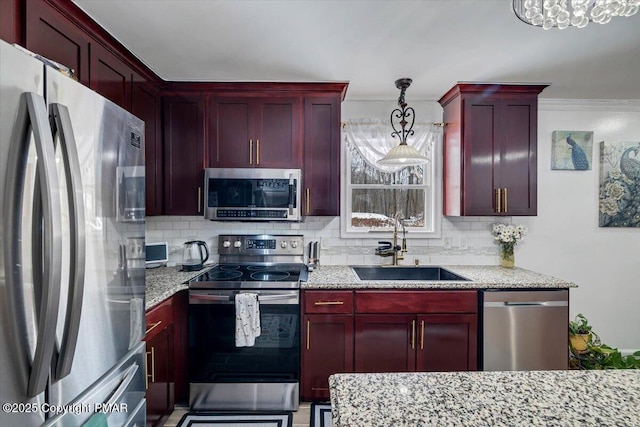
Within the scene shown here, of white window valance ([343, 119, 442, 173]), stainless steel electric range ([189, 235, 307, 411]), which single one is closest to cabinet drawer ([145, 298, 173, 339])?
stainless steel electric range ([189, 235, 307, 411])

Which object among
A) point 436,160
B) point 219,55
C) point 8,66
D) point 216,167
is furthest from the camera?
point 436,160

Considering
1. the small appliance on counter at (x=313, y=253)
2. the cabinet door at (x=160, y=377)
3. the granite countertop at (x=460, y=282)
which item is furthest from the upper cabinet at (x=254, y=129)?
the cabinet door at (x=160, y=377)

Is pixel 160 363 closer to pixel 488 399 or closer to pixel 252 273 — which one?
pixel 252 273

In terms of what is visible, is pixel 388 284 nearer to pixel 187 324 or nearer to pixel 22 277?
pixel 187 324

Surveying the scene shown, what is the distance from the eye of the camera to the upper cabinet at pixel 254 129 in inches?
102

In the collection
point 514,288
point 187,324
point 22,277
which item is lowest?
point 187,324

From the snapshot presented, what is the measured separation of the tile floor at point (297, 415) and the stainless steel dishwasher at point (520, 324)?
4.18 ft

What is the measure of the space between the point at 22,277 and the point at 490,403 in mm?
1152

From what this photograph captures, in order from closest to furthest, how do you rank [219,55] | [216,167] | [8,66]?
[8,66], [219,55], [216,167]

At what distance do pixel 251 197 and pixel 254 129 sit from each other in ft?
1.86

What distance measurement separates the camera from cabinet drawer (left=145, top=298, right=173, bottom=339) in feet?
5.72

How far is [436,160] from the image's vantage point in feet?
9.84

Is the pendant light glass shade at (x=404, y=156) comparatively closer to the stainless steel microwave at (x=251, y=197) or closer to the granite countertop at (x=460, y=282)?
the stainless steel microwave at (x=251, y=197)

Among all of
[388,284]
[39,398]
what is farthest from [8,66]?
[388,284]
